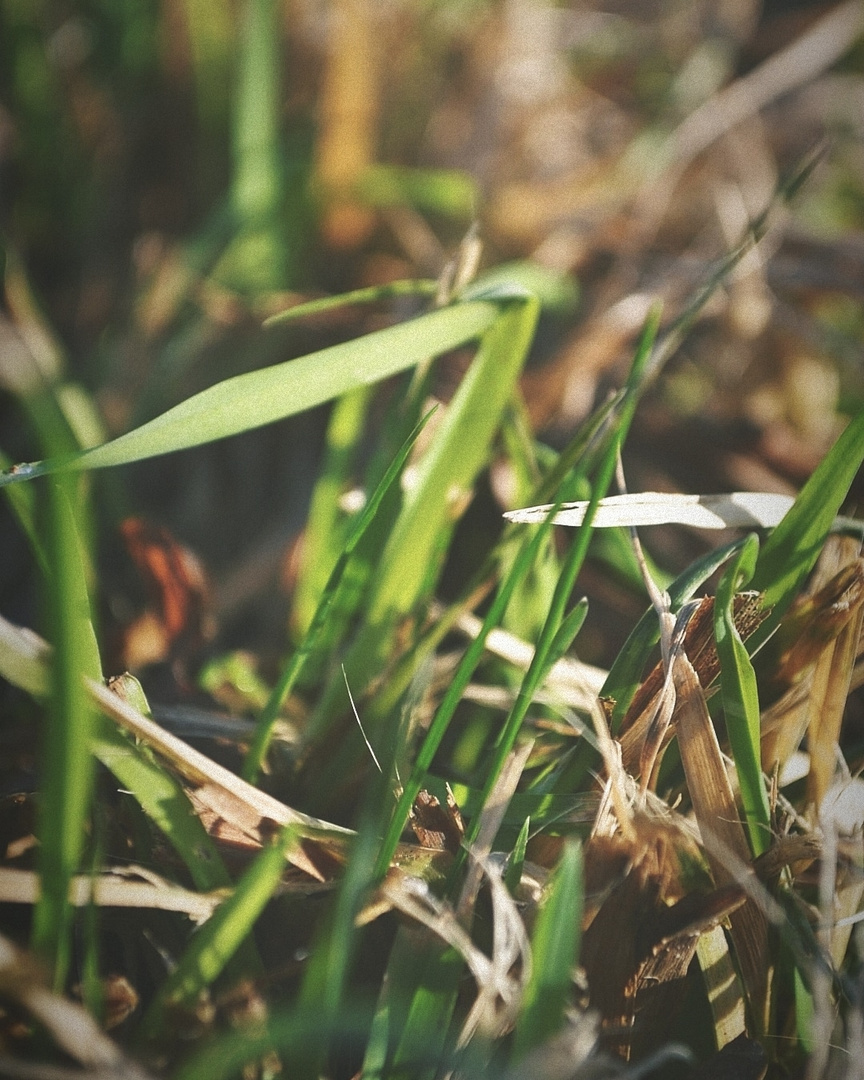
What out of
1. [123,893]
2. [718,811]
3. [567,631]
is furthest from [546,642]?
[123,893]

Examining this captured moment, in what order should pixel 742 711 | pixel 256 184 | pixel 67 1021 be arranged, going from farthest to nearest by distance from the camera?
1. pixel 256 184
2. pixel 742 711
3. pixel 67 1021

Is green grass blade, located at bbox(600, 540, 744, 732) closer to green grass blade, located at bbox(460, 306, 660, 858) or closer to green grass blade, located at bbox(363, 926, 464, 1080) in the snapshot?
green grass blade, located at bbox(460, 306, 660, 858)

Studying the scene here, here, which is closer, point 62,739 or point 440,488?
point 62,739

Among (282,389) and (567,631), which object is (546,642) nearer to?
(567,631)

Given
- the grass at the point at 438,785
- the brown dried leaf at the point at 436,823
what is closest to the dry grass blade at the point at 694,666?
the grass at the point at 438,785

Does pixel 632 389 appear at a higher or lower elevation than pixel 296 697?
higher

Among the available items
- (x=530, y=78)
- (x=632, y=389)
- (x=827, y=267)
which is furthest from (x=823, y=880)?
(x=530, y=78)

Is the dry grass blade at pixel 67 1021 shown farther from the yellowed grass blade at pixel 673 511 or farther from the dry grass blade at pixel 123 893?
the yellowed grass blade at pixel 673 511

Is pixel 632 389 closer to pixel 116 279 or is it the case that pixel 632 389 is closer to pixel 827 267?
pixel 827 267
